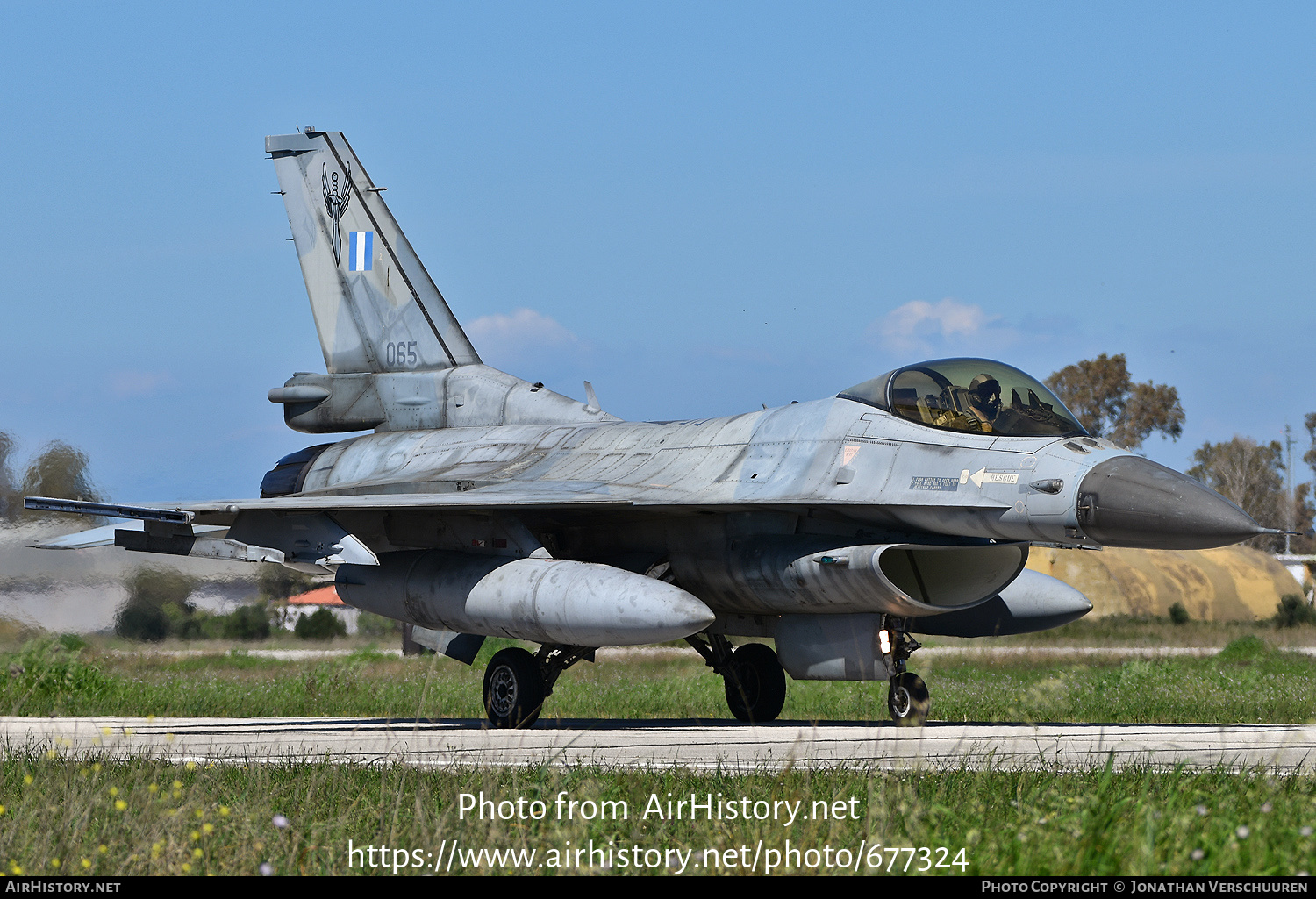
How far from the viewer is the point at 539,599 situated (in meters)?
10.9

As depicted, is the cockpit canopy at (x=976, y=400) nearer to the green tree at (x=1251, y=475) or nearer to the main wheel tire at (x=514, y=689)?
the main wheel tire at (x=514, y=689)

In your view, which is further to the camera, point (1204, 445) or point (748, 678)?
point (1204, 445)

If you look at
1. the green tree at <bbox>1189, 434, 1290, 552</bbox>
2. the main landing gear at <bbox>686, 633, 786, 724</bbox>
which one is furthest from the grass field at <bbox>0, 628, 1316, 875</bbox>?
the green tree at <bbox>1189, 434, 1290, 552</bbox>

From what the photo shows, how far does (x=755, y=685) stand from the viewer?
521 inches

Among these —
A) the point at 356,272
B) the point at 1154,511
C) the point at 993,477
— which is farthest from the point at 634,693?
the point at 1154,511

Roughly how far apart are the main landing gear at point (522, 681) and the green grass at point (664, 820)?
4912mm

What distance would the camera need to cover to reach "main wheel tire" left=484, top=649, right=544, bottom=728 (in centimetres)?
1199

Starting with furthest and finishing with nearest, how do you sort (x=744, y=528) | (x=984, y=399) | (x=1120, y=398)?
(x=1120, y=398) < (x=744, y=528) < (x=984, y=399)

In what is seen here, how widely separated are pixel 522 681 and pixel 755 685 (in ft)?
8.05

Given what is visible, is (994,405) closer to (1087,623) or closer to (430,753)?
(430,753)

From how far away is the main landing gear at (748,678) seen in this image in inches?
516

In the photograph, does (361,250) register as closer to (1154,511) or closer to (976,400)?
(976,400)

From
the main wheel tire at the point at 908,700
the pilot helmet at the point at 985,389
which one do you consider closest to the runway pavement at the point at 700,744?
the main wheel tire at the point at 908,700

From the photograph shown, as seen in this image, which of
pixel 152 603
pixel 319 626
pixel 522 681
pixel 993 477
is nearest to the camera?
pixel 993 477
